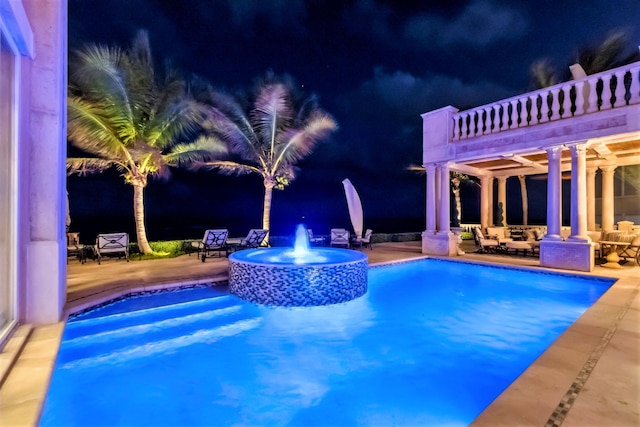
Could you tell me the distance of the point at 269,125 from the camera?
13.0 m

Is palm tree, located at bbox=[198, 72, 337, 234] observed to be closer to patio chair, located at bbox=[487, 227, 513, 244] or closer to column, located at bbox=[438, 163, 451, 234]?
column, located at bbox=[438, 163, 451, 234]

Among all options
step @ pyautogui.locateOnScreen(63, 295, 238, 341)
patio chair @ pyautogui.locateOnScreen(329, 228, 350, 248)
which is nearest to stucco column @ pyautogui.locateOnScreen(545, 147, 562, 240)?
patio chair @ pyautogui.locateOnScreen(329, 228, 350, 248)

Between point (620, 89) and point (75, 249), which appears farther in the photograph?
point (75, 249)

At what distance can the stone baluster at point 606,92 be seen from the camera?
8656 millimetres

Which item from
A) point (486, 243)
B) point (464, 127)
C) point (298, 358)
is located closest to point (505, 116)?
point (464, 127)

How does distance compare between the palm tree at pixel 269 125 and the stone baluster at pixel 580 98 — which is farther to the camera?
the palm tree at pixel 269 125

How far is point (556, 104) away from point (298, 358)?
11.0 m

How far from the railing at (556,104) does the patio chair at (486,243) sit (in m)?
4.27

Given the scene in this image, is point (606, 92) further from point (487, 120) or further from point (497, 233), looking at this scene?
point (497, 233)

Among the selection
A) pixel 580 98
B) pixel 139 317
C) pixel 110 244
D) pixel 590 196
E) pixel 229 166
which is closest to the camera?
pixel 139 317

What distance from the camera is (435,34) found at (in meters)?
24.7

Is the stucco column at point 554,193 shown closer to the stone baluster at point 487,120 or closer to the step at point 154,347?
the stone baluster at point 487,120

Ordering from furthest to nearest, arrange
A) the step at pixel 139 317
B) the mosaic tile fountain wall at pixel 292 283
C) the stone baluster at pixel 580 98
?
the stone baluster at pixel 580 98
the mosaic tile fountain wall at pixel 292 283
the step at pixel 139 317

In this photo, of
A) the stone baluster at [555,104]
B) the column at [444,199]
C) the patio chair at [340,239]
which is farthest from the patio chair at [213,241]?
the stone baluster at [555,104]
